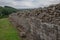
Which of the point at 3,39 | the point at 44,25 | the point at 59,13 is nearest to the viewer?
the point at 44,25

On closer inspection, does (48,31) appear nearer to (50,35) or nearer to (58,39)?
(50,35)

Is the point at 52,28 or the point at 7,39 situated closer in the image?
the point at 52,28

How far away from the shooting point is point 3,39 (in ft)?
55.1

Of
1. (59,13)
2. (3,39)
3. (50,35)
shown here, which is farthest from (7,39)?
(50,35)

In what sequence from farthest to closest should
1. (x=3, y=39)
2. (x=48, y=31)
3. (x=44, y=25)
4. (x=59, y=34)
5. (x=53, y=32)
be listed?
1. (x=3, y=39)
2. (x=44, y=25)
3. (x=48, y=31)
4. (x=53, y=32)
5. (x=59, y=34)

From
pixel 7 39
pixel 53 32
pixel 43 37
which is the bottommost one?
pixel 7 39

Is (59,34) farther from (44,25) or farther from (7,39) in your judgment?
(7,39)

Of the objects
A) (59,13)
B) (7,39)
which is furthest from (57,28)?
(7,39)

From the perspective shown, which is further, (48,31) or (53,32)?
(48,31)

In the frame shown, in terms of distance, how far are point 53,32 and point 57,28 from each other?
46cm

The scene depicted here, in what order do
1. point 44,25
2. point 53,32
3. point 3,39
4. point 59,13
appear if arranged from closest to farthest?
point 53,32 → point 44,25 → point 59,13 → point 3,39

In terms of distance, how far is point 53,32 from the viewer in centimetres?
671

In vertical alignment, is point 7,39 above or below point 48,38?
below

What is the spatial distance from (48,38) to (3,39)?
1011 centimetres
